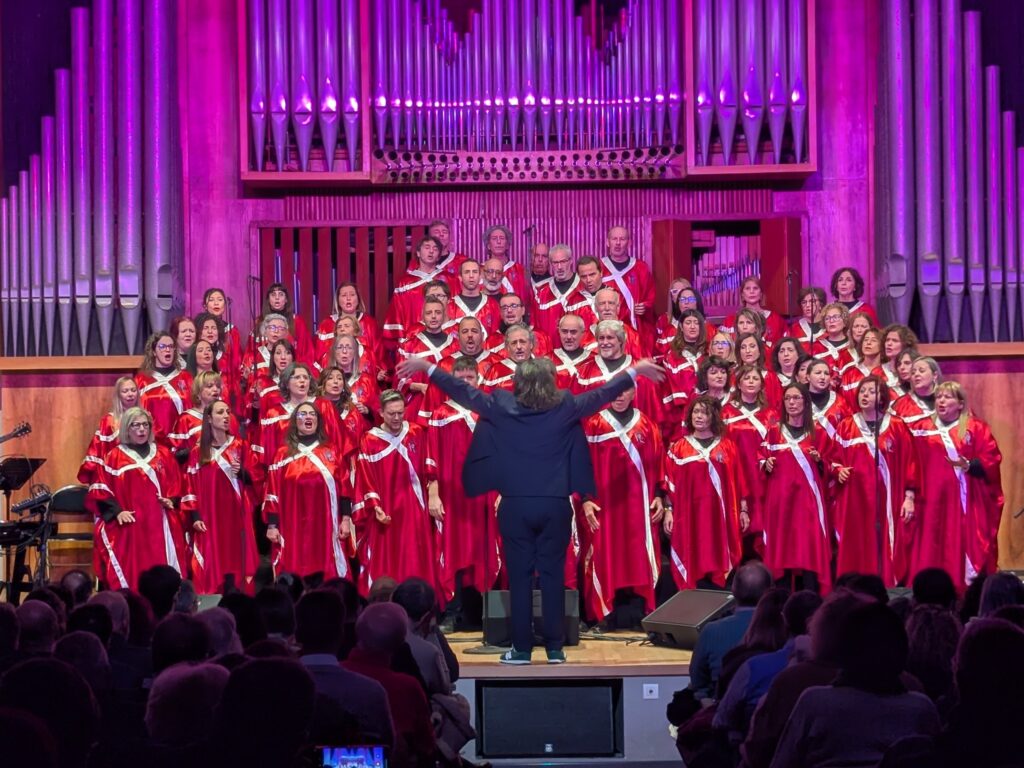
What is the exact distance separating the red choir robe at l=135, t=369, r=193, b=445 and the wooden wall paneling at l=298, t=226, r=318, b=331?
5.72 feet

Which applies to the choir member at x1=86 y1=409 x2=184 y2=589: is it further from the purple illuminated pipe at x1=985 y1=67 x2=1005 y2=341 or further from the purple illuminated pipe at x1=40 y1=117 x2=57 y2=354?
the purple illuminated pipe at x1=985 y1=67 x2=1005 y2=341

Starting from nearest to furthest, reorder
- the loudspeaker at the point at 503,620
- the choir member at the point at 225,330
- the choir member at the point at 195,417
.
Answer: the loudspeaker at the point at 503,620, the choir member at the point at 195,417, the choir member at the point at 225,330

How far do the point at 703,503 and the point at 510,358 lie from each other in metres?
1.40

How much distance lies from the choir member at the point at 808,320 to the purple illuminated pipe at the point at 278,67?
384 centimetres

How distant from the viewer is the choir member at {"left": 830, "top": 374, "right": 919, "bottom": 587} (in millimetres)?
9766

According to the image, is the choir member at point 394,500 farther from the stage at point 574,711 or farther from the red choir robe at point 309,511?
the stage at point 574,711

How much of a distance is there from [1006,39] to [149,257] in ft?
20.6

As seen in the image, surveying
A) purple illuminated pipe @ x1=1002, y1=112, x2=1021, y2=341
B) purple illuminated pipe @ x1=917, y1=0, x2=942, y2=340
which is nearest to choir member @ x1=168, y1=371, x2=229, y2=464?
purple illuminated pipe @ x1=917, y1=0, x2=942, y2=340

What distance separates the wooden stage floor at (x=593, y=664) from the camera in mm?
7648

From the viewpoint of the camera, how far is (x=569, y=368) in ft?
32.1

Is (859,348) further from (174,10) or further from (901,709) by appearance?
(901,709)

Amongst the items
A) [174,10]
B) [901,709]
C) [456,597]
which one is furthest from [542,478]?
[174,10]

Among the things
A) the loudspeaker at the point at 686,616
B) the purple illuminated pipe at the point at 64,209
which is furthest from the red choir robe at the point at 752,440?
the purple illuminated pipe at the point at 64,209

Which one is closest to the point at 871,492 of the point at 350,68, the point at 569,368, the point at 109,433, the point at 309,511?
the point at 569,368
